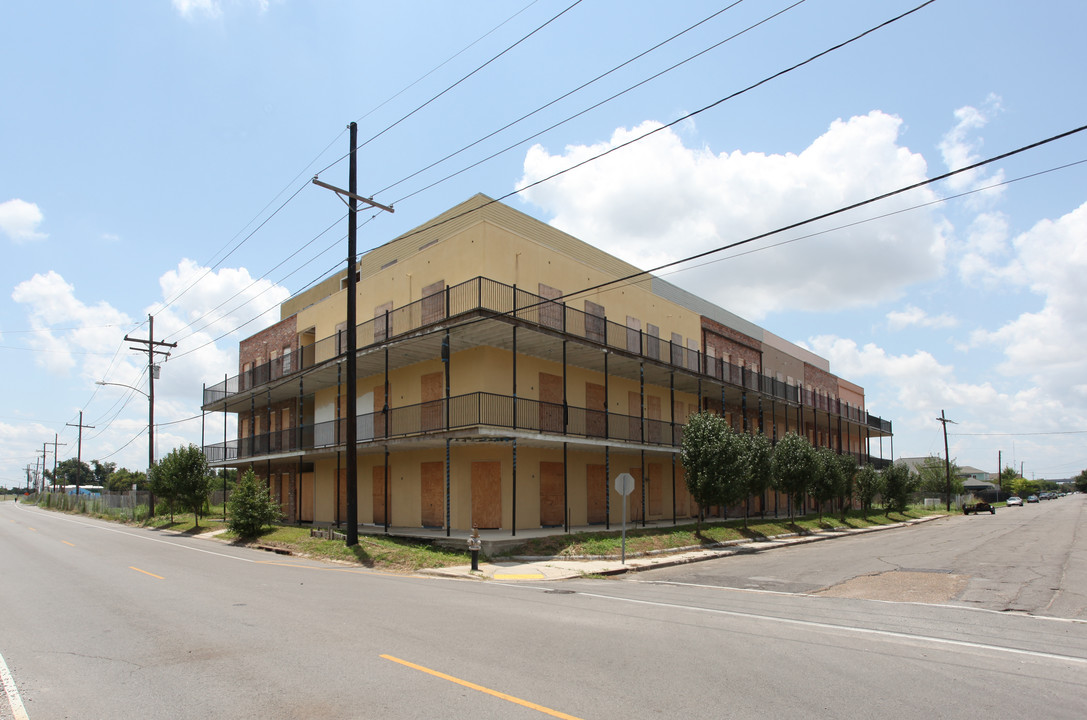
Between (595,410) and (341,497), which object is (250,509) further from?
(595,410)

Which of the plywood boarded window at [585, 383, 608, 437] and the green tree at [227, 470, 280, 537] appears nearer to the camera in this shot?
the plywood boarded window at [585, 383, 608, 437]

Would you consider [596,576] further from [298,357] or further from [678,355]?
[298,357]

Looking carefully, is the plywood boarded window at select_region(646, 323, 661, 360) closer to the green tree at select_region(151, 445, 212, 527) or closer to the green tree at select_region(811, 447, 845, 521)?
the green tree at select_region(811, 447, 845, 521)

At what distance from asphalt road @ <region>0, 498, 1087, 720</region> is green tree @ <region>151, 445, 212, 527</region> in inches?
878

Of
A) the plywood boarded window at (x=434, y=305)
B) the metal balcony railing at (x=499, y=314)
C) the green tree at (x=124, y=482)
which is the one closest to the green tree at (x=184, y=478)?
the metal balcony railing at (x=499, y=314)

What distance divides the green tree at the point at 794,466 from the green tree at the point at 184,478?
29.1 metres

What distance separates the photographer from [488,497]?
2270 centimetres

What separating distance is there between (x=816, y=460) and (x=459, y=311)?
21909 mm

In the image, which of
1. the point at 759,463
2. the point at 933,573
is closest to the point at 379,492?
the point at 759,463

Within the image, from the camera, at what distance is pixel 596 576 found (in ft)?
55.4

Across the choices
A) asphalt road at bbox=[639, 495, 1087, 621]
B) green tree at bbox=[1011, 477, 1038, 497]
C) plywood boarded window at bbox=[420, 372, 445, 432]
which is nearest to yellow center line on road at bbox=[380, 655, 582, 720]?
asphalt road at bbox=[639, 495, 1087, 621]

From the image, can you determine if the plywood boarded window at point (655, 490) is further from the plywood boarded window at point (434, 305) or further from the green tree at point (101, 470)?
the green tree at point (101, 470)

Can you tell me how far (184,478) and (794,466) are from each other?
30785 millimetres

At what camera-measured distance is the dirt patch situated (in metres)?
12.8
